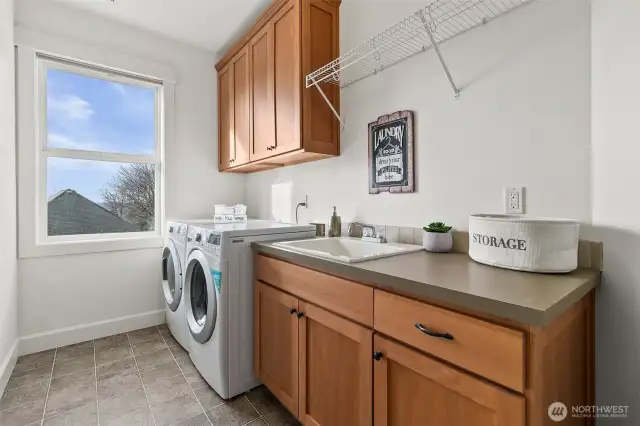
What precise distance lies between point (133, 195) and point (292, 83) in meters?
1.84

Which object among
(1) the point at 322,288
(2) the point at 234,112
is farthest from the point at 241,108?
(1) the point at 322,288

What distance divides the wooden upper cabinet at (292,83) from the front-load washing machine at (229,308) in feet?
2.07

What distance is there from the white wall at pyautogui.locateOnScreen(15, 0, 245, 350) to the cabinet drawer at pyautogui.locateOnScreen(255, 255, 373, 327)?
1619 millimetres

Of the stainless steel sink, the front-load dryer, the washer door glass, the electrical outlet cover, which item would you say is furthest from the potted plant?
the front-load dryer

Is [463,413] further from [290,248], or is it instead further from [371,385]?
[290,248]

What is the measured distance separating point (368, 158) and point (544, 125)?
91cm

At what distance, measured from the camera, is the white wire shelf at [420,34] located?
1.29 meters

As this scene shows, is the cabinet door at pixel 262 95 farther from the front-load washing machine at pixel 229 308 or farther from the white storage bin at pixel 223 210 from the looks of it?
the front-load washing machine at pixel 229 308

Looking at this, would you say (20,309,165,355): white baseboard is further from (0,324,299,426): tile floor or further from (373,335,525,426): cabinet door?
(373,335,525,426): cabinet door

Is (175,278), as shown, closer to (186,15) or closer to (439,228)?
(439,228)

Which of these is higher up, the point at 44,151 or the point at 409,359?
the point at 44,151

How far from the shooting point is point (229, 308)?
168 cm

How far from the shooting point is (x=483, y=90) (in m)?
1.35

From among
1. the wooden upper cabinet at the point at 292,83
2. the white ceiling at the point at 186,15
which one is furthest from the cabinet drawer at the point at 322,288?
the white ceiling at the point at 186,15
